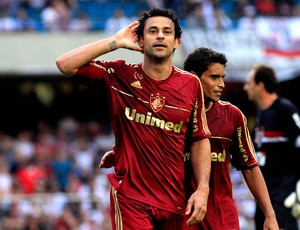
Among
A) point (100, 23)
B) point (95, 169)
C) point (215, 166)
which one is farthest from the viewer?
point (100, 23)

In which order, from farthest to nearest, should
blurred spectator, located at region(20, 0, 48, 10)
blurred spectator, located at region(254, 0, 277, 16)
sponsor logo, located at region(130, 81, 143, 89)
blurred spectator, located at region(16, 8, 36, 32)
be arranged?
blurred spectator, located at region(254, 0, 277, 16), blurred spectator, located at region(20, 0, 48, 10), blurred spectator, located at region(16, 8, 36, 32), sponsor logo, located at region(130, 81, 143, 89)

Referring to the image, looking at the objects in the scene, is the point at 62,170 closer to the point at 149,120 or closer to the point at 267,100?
the point at 267,100

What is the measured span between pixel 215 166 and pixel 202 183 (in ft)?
3.00

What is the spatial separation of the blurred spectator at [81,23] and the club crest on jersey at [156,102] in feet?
52.9

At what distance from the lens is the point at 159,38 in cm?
681

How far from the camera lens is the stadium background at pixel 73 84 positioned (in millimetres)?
18375

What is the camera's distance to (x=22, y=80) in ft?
80.1

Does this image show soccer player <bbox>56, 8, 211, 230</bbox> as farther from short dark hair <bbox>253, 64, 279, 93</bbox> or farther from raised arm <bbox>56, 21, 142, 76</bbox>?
short dark hair <bbox>253, 64, 279, 93</bbox>

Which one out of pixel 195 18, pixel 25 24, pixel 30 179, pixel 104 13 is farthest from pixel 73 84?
pixel 30 179

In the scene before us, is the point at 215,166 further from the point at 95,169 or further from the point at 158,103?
the point at 95,169

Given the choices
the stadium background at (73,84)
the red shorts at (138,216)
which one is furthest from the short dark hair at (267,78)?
the stadium background at (73,84)

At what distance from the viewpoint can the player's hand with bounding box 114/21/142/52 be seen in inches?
268

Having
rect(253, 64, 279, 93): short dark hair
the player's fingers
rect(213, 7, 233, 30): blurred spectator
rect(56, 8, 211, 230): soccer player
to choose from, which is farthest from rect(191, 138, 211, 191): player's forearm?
rect(213, 7, 233, 30): blurred spectator

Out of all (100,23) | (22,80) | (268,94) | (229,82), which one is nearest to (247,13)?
(229,82)
